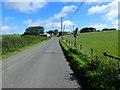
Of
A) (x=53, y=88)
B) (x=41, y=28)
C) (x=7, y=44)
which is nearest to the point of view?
(x=53, y=88)

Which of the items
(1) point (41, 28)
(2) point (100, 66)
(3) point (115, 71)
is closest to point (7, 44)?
(2) point (100, 66)

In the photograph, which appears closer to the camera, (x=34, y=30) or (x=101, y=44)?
(x=101, y=44)

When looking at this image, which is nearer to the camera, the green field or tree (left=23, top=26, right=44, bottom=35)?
the green field

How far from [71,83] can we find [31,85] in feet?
5.51

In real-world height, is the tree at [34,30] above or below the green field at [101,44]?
above

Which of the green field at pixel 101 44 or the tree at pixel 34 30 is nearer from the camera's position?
the green field at pixel 101 44

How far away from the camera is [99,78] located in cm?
707

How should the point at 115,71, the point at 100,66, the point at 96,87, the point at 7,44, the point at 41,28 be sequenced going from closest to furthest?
the point at 96,87 → the point at 115,71 → the point at 100,66 → the point at 7,44 → the point at 41,28

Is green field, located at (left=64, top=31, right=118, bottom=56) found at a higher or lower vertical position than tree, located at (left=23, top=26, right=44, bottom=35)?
lower

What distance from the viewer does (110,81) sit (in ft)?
21.3

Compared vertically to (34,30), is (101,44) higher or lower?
lower

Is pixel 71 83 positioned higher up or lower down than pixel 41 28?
lower down

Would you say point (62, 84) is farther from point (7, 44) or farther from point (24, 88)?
point (7, 44)

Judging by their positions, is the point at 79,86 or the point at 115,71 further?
the point at 115,71
